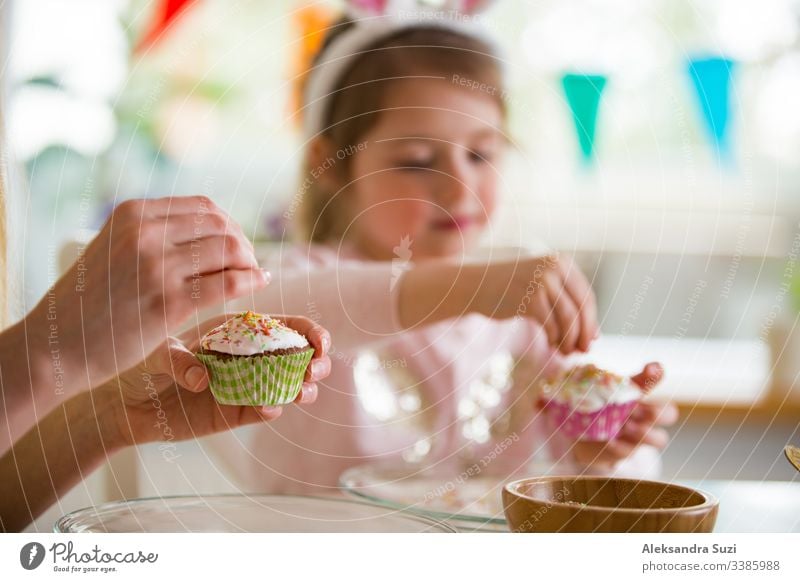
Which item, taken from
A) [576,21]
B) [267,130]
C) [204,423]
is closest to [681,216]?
[576,21]

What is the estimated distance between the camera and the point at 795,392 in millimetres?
1856

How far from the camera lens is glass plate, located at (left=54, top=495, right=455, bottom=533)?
1.59 feet

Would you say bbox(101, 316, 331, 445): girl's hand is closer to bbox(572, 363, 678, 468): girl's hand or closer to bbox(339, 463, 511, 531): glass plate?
bbox(339, 463, 511, 531): glass plate

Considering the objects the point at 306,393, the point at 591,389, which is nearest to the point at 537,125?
the point at 591,389

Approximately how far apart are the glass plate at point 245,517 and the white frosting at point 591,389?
31cm

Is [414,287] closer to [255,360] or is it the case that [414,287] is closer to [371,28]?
[255,360]

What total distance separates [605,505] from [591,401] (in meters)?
0.32

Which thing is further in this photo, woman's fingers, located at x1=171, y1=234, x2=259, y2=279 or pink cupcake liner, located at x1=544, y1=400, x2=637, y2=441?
pink cupcake liner, located at x1=544, y1=400, x2=637, y2=441

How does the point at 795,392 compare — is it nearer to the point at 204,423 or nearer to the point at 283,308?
the point at 283,308

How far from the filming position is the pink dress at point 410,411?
878mm

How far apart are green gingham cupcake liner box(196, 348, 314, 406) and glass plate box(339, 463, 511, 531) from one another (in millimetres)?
100

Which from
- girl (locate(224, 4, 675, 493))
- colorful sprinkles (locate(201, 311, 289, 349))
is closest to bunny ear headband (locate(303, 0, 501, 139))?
girl (locate(224, 4, 675, 493))

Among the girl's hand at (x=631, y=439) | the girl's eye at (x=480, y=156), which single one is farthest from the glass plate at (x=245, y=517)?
the girl's eye at (x=480, y=156)
